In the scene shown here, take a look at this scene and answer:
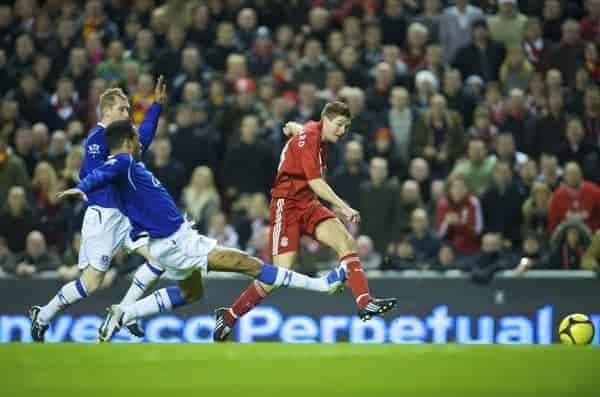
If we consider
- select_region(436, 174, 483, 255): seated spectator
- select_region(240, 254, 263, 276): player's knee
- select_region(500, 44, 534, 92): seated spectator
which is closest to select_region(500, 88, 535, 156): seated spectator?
select_region(500, 44, 534, 92): seated spectator

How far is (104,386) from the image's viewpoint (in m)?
7.98

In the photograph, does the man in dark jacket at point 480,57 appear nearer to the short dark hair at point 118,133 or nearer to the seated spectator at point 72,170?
the seated spectator at point 72,170

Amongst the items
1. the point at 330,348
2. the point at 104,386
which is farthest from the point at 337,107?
the point at 104,386

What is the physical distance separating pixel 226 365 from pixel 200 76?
10.1m

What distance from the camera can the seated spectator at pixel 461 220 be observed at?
15492 millimetres

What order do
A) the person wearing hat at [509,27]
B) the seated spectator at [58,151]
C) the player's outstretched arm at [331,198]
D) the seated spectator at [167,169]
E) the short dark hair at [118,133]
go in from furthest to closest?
1. the person wearing hat at [509,27]
2. the seated spectator at [58,151]
3. the seated spectator at [167,169]
4. the player's outstretched arm at [331,198]
5. the short dark hair at [118,133]

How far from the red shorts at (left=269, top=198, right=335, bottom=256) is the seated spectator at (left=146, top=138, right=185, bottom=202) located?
15.4 ft

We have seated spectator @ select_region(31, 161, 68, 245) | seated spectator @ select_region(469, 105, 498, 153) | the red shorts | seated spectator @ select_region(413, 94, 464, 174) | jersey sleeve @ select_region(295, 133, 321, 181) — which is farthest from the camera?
seated spectator @ select_region(469, 105, 498, 153)

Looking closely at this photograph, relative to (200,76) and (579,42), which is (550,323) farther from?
(200,76)

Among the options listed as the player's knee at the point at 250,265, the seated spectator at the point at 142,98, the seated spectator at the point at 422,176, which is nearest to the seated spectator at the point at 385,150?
the seated spectator at the point at 422,176

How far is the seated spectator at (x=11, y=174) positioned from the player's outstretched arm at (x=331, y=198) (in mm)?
6150

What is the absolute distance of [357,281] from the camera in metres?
11.3

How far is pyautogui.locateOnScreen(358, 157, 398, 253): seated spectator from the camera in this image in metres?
15.7

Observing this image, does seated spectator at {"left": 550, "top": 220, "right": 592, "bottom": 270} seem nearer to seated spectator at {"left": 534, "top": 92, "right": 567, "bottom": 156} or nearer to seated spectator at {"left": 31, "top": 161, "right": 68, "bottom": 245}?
seated spectator at {"left": 534, "top": 92, "right": 567, "bottom": 156}
